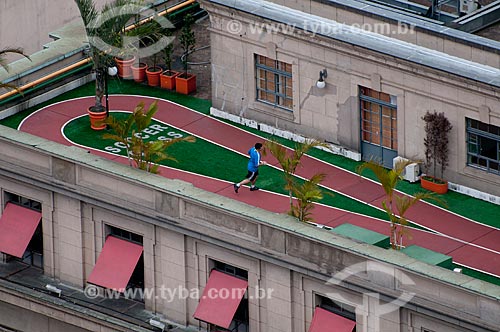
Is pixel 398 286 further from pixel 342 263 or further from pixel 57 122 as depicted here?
pixel 57 122

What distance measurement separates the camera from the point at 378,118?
88688mm

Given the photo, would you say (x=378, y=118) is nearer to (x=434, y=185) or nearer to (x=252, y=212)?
(x=434, y=185)

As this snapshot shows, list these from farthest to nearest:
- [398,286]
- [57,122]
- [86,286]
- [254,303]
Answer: [57,122]
[86,286]
[254,303]
[398,286]

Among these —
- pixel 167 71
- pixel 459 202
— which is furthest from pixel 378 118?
pixel 167 71

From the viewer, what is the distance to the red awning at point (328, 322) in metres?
79.7

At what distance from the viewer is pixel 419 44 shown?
282 feet

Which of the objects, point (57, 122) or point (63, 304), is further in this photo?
point (57, 122)

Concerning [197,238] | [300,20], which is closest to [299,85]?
[300,20]

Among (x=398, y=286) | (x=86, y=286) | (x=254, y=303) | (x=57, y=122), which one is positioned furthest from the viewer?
(x=57, y=122)

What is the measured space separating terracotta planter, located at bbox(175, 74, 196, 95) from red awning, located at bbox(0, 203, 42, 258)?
10.6 m

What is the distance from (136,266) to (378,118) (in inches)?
432

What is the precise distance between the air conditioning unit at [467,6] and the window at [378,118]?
4.97 meters

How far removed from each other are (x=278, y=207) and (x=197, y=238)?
437 centimetres

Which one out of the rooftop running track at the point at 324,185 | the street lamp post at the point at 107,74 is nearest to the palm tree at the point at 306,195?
the rooftop running track at the point at 324,185
